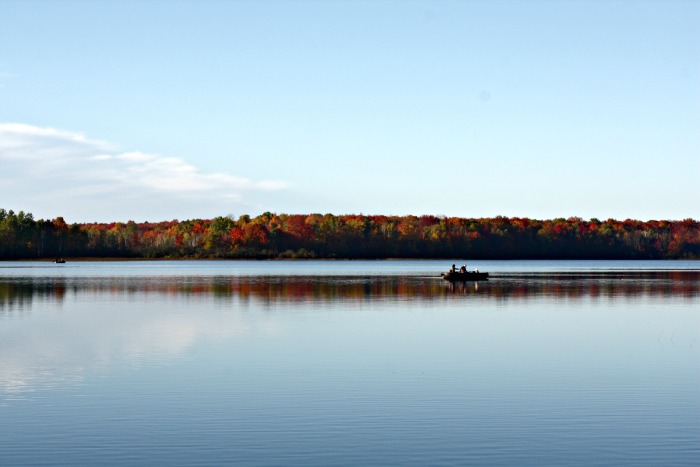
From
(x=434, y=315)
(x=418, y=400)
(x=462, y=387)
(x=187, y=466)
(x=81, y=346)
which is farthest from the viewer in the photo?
(x=434, y=315)

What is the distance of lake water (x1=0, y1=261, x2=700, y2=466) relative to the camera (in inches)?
759

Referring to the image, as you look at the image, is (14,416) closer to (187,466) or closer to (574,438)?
(187,466)

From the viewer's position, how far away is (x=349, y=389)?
26.7 metres

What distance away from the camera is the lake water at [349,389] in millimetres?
19281

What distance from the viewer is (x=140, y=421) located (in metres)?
22.1

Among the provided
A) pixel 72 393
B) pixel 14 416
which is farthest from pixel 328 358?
pixel 14 416

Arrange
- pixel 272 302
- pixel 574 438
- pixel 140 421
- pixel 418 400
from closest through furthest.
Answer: pixel 574 438 → pixel 140 421 → pixel 418 400 → pixel 272 302

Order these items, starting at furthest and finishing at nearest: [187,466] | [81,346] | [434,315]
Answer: [434,315]
[81,346]
[187,466]

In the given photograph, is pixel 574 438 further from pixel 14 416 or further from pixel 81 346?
pixel 81 346

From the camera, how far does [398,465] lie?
58.6ft

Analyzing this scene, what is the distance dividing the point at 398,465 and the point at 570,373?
13.5 m

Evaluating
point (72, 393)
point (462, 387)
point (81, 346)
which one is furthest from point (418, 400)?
point (81, 346)

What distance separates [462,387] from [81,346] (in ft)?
58.3

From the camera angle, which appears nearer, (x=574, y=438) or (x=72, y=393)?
(x=574, y=438)
